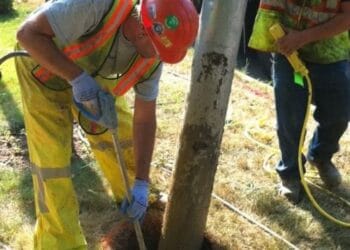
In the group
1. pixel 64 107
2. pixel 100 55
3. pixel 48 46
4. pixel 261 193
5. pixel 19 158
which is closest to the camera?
pixel 48 46

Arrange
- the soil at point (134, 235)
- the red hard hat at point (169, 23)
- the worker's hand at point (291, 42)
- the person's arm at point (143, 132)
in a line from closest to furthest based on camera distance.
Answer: the red hard hat at point (169, 23), the person's arm at point (143, 132), the soil at point (134, 235), the worker's hand at point (291, 42)

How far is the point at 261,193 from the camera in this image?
3.75m

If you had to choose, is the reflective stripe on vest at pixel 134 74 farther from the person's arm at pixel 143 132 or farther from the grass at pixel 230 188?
the grass at pixel 230 188

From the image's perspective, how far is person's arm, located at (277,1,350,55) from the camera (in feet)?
10.2

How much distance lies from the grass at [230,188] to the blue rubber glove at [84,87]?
2.19 ft

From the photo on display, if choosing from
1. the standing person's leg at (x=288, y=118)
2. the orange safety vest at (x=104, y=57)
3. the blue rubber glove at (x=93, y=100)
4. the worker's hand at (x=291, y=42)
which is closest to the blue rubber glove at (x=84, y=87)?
the blue rubber glove at (x=93, y=100)

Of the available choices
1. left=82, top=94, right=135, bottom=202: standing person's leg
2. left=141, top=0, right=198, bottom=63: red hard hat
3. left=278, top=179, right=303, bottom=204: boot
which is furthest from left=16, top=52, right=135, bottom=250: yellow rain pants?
left=278, top=179, right=303, bottom=204: boot

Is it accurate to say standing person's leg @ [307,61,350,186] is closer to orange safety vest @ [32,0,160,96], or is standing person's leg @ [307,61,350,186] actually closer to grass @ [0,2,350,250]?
grass @ [0,2,350,250]

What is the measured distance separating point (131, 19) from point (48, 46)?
394mm

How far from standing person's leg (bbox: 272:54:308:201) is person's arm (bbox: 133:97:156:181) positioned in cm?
91

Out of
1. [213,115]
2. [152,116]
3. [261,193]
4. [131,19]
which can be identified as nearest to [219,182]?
[261,193]

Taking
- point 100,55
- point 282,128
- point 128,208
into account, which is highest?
point 100,55

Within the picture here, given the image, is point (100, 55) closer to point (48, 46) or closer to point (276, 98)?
point (48, 46)

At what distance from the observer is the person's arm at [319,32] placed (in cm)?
310
